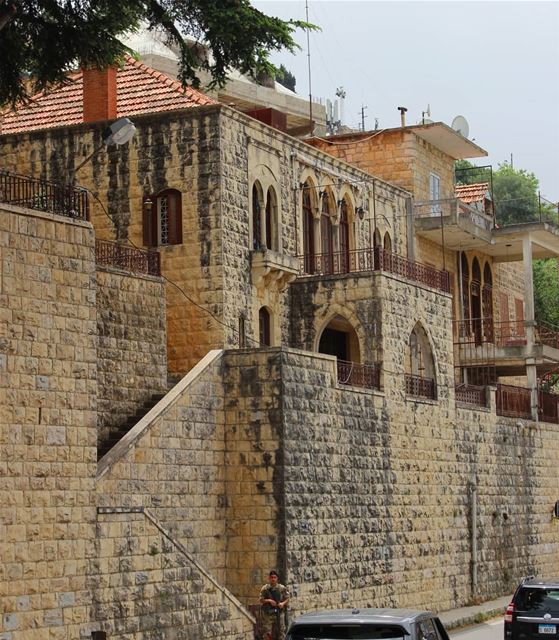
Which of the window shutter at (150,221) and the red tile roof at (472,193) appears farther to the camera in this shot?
the red tile roof at (472,193)

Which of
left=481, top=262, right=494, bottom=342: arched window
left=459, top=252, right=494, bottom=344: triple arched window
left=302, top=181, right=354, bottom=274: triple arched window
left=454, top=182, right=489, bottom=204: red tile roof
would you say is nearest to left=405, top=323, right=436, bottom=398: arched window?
left=302, top=181, right=354, bottom=274: triple arched window

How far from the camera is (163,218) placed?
1176 inches

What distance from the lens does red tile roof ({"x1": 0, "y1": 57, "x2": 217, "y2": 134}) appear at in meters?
30.7

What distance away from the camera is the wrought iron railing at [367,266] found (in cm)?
3319

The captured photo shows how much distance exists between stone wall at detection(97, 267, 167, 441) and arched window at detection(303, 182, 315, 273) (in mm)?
7545

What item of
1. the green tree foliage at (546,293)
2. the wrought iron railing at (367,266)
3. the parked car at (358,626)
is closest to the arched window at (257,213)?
the wrought iron railing at (367,266)

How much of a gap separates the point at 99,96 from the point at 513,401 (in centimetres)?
1492

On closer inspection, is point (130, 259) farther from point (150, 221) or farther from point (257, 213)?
point (257, 213)

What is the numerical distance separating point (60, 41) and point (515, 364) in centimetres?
2170

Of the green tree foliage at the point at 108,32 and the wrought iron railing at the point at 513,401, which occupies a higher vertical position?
the green tree foliage at the point at 108,32

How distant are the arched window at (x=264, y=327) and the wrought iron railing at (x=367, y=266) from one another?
1642 mm

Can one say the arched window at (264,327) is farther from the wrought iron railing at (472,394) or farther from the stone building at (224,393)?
the wrought iron railing at (472,394)

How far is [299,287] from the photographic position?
32.2 meters

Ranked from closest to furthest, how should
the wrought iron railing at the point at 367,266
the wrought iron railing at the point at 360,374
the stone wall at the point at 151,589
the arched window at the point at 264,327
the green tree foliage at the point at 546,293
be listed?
the stone wall at the point at 151,589 → the wrought iron railing at the point at 360,374 → the arched window at the point at 264,327 → the wrought iron railing at the point at 367,266 → the green tree foliage at the point at 546,293
